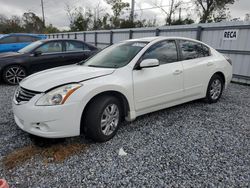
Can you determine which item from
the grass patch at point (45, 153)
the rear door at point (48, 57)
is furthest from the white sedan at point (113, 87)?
the rear door at point (48, 57)

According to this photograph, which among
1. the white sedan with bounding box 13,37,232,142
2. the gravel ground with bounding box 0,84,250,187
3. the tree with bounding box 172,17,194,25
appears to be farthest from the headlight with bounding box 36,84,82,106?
the tree with bounding box 172,17,194,25

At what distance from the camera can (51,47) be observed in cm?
656

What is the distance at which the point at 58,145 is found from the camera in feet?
A: 8.89

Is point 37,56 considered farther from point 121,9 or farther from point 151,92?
point 121,9

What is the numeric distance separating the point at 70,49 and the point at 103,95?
4835 millimetres

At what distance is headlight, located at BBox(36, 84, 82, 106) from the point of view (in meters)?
2.37

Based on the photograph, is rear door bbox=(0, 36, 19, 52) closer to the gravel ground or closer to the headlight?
the gravel ground

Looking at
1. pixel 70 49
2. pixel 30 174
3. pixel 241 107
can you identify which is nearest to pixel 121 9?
pixel 70 49

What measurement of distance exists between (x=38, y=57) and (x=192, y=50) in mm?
4767

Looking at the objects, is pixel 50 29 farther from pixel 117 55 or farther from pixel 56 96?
pixel 56 96

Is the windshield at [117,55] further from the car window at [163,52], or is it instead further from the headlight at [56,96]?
the headlight at [56,96]

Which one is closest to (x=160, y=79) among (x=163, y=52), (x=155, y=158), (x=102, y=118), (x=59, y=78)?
(x=163, y=52)

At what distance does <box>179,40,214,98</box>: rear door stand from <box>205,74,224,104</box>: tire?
0.22 m

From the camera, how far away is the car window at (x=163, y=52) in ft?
10.9
